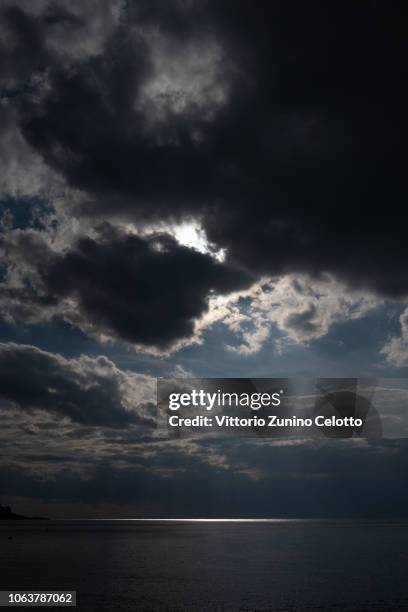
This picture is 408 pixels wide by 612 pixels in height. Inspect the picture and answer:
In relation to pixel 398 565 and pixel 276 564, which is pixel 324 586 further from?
pixel 398 565

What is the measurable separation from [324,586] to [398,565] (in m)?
38.3

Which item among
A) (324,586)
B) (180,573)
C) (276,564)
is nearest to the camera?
(324,586)

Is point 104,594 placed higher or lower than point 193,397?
lower

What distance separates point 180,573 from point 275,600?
30.9 m

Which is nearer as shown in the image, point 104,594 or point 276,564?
point 104,594

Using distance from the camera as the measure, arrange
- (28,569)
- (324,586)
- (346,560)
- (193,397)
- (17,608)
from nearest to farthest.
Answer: (193,397) → (17,608) → (324,586) → (28,569) → (346,560)

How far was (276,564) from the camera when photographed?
106438mm

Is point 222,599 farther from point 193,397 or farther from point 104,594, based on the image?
point 193,397

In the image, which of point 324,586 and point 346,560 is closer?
point 324,586

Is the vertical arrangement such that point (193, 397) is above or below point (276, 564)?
above

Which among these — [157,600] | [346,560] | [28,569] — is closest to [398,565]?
[346,560]

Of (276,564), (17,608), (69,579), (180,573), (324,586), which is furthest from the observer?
(276,564)

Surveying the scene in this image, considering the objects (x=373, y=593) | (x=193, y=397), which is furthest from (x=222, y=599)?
(x=193, y=397)

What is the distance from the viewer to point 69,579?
276ft
